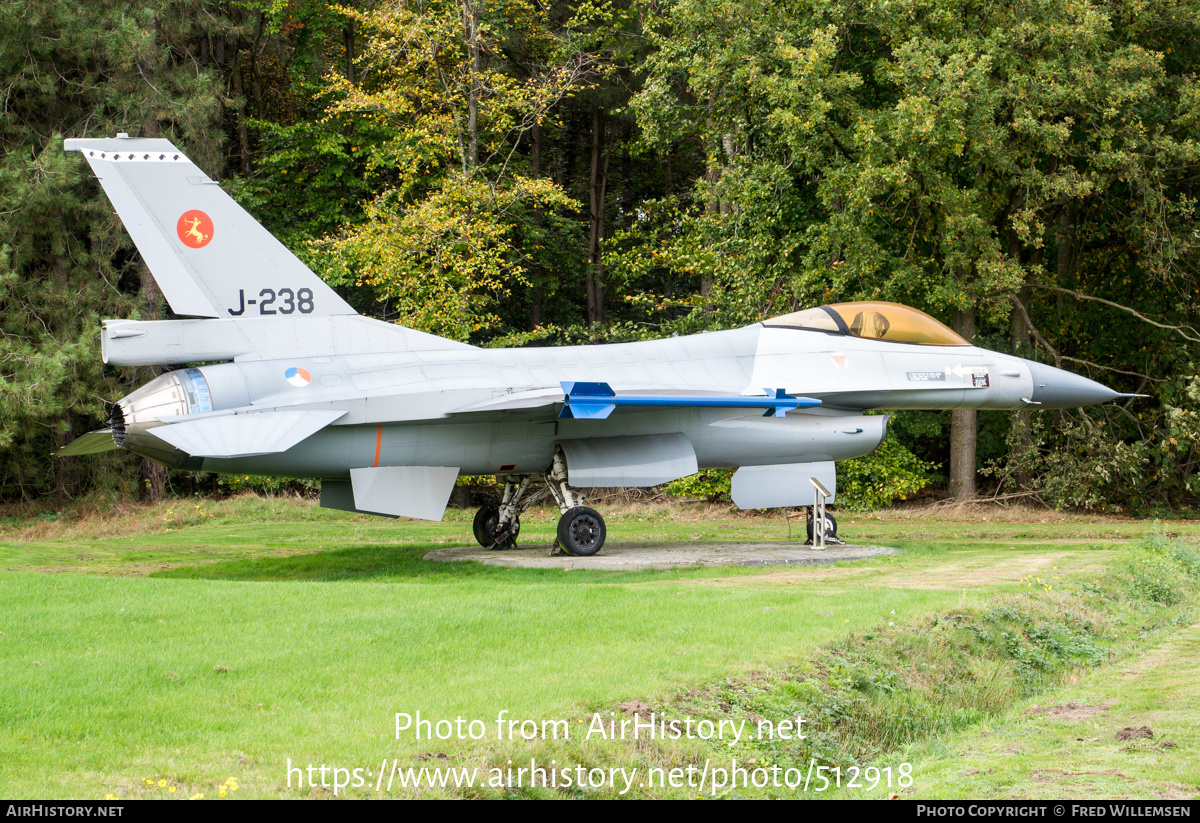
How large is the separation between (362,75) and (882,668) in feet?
92.9

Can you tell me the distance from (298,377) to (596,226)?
2188 cm

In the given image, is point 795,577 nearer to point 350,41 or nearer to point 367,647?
point 367,647

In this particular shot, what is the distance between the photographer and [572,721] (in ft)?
21.4

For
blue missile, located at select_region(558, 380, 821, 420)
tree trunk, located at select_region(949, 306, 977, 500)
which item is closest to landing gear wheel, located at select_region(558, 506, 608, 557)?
blue missile, located at select_region(558, 380, 821, 420)

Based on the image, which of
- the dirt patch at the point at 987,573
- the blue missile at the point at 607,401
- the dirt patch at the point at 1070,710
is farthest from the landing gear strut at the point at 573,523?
the dirt patch at the point at 1070,710

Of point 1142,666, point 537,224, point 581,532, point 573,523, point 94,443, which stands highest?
point 537,224

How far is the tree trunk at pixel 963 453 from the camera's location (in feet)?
79.1

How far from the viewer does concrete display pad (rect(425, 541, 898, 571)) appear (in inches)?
539

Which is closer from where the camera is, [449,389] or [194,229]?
[194,229]

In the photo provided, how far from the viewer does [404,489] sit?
13.3 metres

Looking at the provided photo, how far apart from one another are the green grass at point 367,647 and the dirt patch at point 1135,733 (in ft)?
7.36
